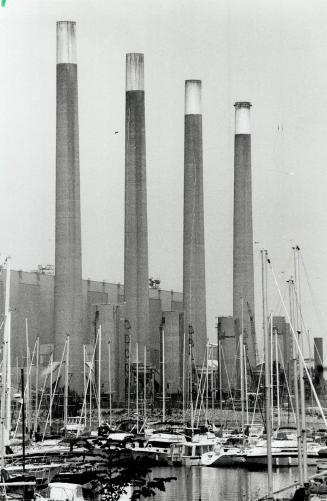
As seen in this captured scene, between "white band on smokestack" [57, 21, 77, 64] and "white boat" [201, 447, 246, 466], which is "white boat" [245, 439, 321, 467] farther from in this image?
"white band on smokestack" [57, 21, 77, 64]

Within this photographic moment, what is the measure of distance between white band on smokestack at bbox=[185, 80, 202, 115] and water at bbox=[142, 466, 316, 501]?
129 feet

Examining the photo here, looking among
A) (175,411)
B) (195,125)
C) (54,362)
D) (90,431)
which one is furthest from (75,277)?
(90,431)

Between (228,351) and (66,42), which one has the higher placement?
(66,42)

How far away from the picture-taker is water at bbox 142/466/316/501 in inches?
1583

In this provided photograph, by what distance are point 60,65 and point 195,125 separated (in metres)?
11.2

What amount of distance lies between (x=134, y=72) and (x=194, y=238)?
1165 centimetres

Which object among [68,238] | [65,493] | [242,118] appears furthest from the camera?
[242,118]

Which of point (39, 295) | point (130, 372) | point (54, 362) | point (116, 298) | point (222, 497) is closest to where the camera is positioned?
point (222, 497)

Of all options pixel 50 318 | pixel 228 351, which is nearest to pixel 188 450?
pixel 228 351

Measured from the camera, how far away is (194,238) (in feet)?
270

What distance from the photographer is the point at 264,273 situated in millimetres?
33438

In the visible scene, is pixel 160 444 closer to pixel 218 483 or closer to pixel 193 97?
pixel 218 483

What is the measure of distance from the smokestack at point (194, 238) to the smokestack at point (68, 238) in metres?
8.90

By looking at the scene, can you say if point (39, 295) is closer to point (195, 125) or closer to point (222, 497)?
point (195, 125)
